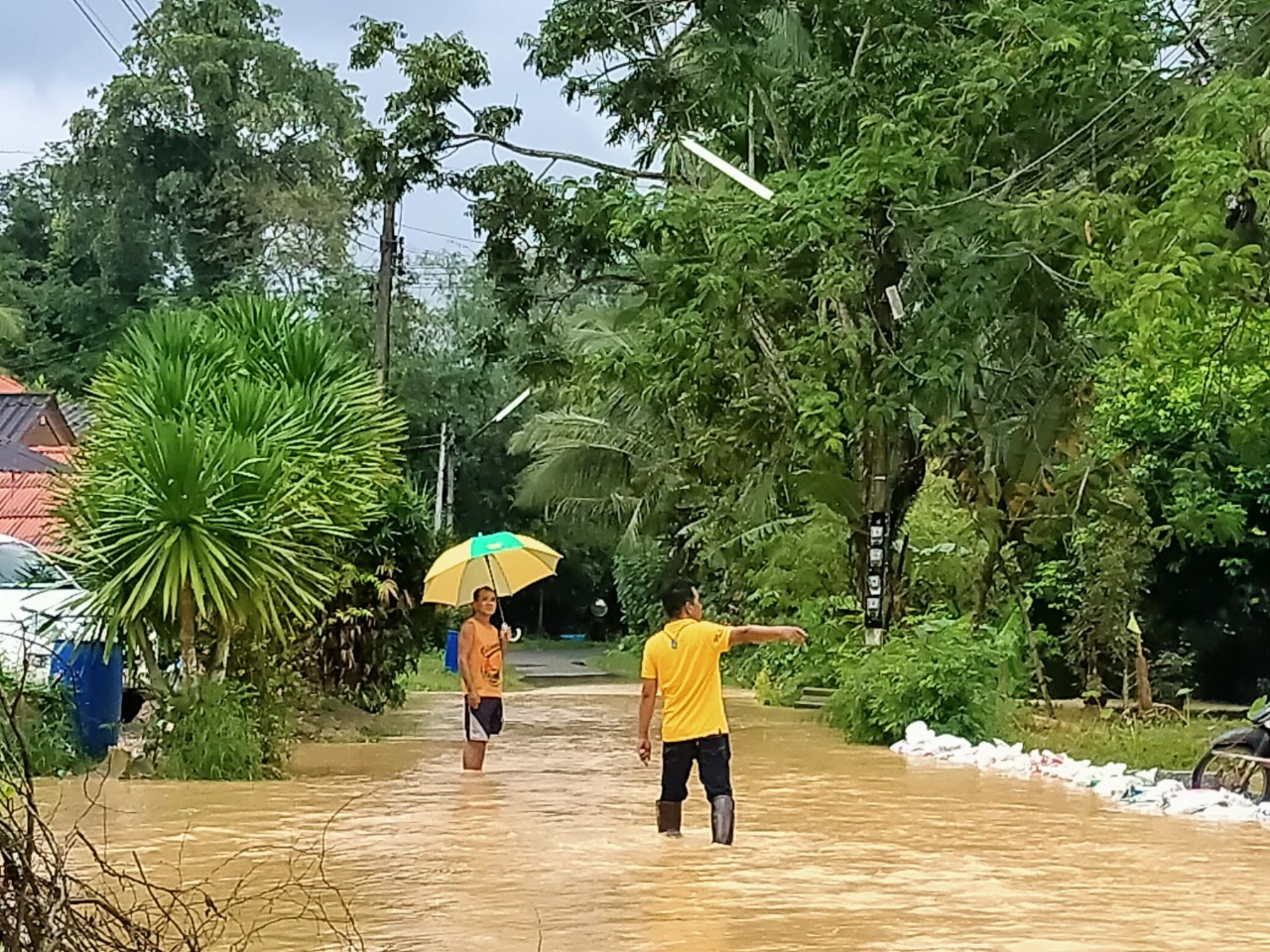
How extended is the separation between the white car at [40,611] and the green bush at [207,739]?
1.00 meters

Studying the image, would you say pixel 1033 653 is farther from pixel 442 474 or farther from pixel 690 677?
pixel 442 474

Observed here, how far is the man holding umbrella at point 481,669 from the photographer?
1439cm

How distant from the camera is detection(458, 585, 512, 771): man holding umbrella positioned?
14.4 metres

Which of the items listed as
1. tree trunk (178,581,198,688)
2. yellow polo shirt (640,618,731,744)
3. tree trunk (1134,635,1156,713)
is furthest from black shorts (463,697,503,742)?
tree trunk (1134,635,1156,713)

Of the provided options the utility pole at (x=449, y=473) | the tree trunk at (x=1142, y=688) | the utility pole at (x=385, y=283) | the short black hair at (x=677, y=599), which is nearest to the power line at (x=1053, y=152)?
the tree trunk at (x=1142, y=688)

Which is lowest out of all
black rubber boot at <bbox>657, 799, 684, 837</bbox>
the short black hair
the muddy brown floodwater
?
the muddy brown floodwater

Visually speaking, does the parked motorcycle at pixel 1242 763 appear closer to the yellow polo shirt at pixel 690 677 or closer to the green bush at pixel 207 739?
the yellow polo shirt at pixel 690 677

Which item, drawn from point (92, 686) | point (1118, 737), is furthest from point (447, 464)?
point (92, 686)

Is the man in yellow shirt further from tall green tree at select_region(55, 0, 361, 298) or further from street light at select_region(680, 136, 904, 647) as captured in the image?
tall green tree at select_region(55, 0, 361, 298)

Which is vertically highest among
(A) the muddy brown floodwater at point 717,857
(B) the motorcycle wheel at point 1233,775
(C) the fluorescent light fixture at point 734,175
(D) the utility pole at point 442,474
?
(C) the fluorescent light fixture at point 734,175

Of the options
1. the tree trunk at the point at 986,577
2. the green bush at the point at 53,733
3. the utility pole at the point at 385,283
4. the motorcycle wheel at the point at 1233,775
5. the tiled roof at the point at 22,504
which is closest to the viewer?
the motorcycle wheel at the point at 1233,775

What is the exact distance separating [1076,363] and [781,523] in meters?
5.23

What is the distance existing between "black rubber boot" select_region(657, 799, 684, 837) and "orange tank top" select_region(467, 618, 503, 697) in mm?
3770

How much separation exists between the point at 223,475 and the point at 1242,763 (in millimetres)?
7604
